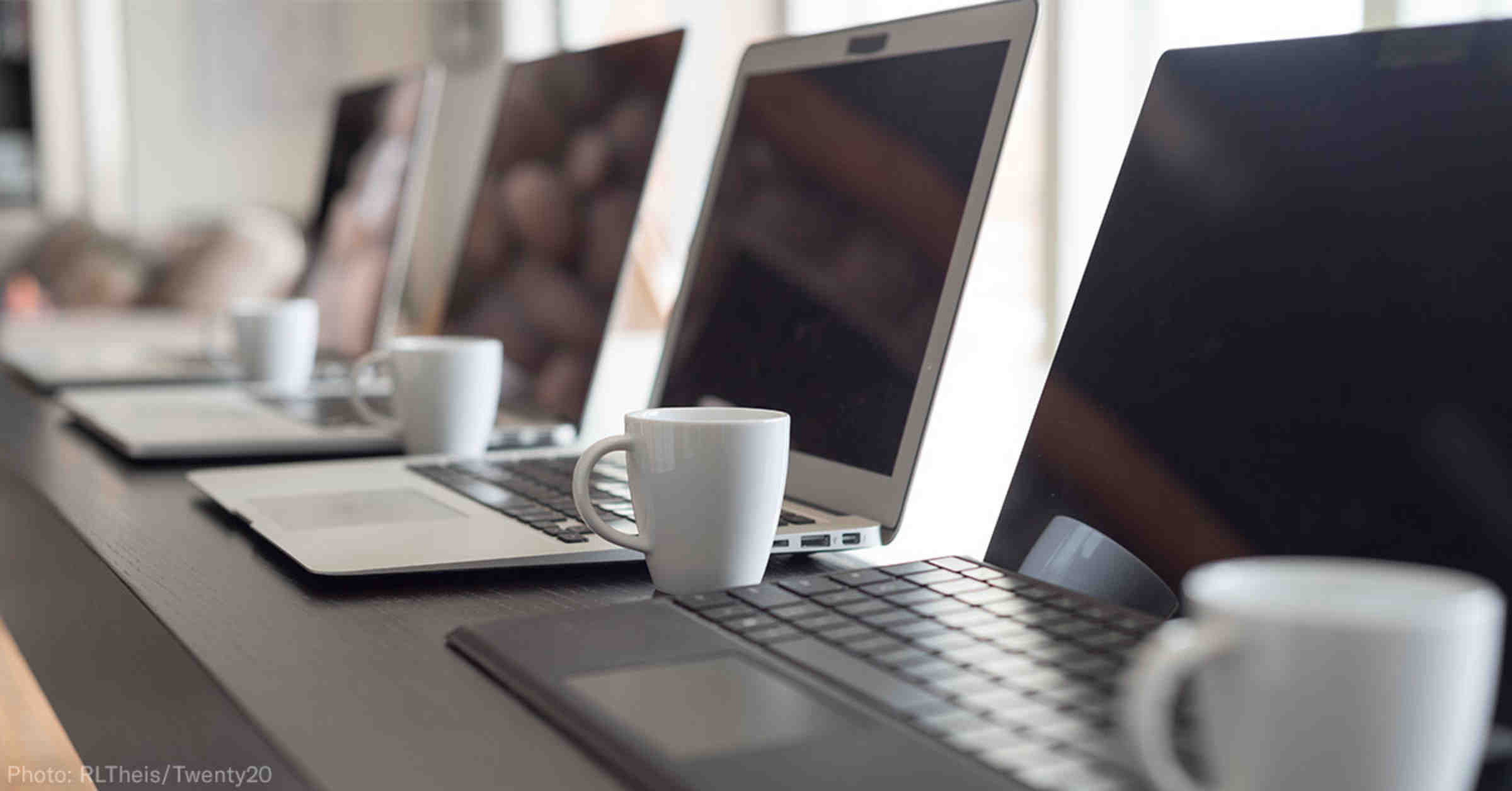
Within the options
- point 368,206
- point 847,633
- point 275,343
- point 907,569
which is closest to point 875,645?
point 847,633

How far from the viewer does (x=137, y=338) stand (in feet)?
11.8

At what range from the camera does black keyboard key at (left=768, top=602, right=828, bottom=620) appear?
0.58 metres

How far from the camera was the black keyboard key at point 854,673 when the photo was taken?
0.48 m

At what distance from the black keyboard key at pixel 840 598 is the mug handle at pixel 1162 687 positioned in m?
0.23

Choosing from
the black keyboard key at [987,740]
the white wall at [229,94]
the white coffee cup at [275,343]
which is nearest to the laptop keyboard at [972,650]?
the black keyboard key at [987,740]

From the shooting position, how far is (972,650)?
1.74 ft

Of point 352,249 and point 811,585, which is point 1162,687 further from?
point 352,249

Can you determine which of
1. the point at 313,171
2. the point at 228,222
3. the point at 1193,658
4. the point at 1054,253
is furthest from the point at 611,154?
the point at 313,171

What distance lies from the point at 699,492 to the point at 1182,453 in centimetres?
23

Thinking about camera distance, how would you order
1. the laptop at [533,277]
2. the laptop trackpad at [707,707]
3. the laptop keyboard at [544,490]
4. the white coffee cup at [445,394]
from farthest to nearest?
the laptop at [533,277]
the white coffee cup at [445,394]
the laptop keyboard at [544,490]
the laptop trackpad at [707,707]

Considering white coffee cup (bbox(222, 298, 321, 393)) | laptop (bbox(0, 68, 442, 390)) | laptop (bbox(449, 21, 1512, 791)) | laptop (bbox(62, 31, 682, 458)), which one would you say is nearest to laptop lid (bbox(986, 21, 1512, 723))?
laptop (bbox(449, 21, 1512, 791))

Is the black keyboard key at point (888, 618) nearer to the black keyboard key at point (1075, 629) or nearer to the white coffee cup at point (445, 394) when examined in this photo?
the black keyboard key at point (1075, 629)

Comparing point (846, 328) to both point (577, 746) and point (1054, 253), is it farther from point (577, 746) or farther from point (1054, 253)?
point (1054, 253)

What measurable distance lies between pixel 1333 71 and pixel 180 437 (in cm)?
88
